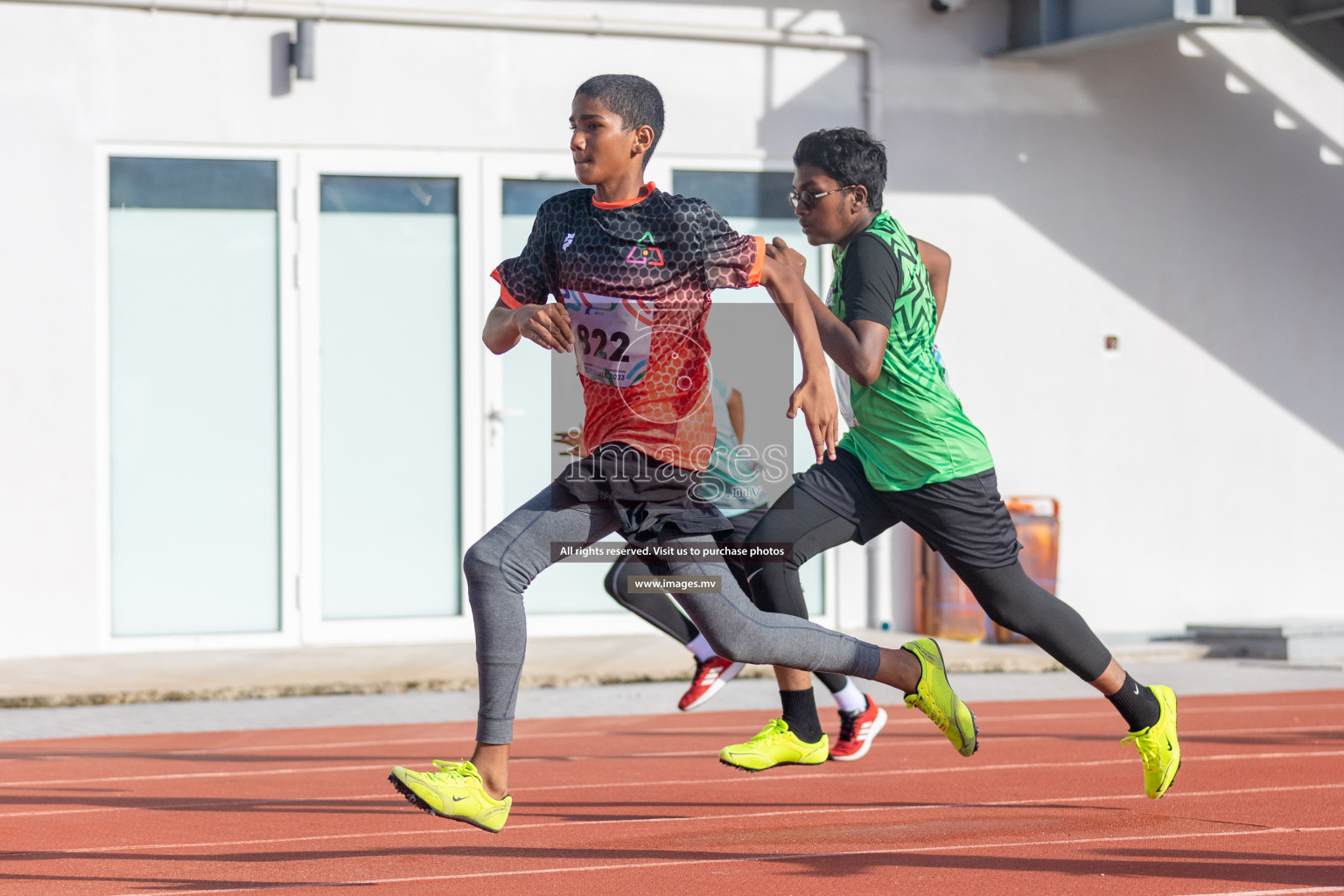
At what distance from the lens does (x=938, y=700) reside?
4.64 m

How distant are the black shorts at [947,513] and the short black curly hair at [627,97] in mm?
1317

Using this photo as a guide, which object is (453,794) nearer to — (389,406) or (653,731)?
(653,731)

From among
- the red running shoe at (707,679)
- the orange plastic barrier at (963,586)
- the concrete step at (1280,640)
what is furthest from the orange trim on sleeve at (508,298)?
the concrete step at (1280,640)

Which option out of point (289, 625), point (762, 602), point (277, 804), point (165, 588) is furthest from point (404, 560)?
point (762, 602)

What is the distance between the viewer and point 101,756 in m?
6.90

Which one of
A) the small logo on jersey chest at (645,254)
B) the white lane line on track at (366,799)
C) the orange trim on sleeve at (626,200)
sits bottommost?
the white lane line on track at (366,799)

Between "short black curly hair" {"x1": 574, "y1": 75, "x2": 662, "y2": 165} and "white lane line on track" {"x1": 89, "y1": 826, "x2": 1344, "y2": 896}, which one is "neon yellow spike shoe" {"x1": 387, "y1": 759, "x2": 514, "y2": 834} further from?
"short black curly hair" {"x1": 574, "y1": 75, "x2": 662, "y2": 165}

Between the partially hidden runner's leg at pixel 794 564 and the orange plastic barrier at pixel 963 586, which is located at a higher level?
the partially hidden runner's leg at pixel 794 564

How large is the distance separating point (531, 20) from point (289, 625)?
407 cm

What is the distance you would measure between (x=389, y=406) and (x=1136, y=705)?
262 inches

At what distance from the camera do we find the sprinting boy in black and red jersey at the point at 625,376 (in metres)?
4.01

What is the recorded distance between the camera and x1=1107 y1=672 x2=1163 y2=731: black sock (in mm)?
4805

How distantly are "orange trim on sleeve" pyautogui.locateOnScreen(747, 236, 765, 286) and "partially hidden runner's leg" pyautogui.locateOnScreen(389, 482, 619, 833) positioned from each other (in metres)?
0.66

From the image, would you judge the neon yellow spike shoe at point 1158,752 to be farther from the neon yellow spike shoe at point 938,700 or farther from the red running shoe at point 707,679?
the red running shoe at point 707,679
